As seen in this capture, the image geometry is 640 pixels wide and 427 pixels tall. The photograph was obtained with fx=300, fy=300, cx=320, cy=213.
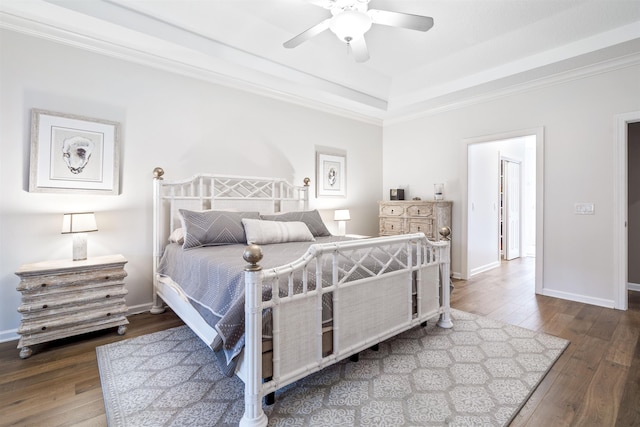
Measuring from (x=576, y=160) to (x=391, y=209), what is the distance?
2.35 metres

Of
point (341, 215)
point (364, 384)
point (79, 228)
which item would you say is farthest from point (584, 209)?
point (79, 228)

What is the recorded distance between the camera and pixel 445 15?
292 centimetres

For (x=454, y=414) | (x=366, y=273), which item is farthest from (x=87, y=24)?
(x=454, y=414)

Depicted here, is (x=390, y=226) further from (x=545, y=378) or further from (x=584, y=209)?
(x=545, y=378)

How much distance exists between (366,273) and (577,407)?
1352mm

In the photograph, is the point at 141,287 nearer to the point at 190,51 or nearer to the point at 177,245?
the point at 177,245

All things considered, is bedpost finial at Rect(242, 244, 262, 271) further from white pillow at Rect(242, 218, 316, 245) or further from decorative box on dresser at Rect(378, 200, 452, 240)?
decorative box on dresser at Rect(378, 200, 452, 240)

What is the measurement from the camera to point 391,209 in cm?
488

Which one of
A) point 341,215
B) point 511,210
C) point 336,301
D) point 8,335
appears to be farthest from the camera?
point 511,210

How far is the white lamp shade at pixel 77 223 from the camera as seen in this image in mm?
2523

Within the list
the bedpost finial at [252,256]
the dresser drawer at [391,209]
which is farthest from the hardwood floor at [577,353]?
the bedpost finial at [252,256]

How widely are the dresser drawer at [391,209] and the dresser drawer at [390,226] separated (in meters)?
0.10

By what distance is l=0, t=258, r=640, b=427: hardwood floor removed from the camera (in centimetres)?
161

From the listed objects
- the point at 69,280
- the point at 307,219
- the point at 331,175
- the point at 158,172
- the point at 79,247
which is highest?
the point at 331,175
